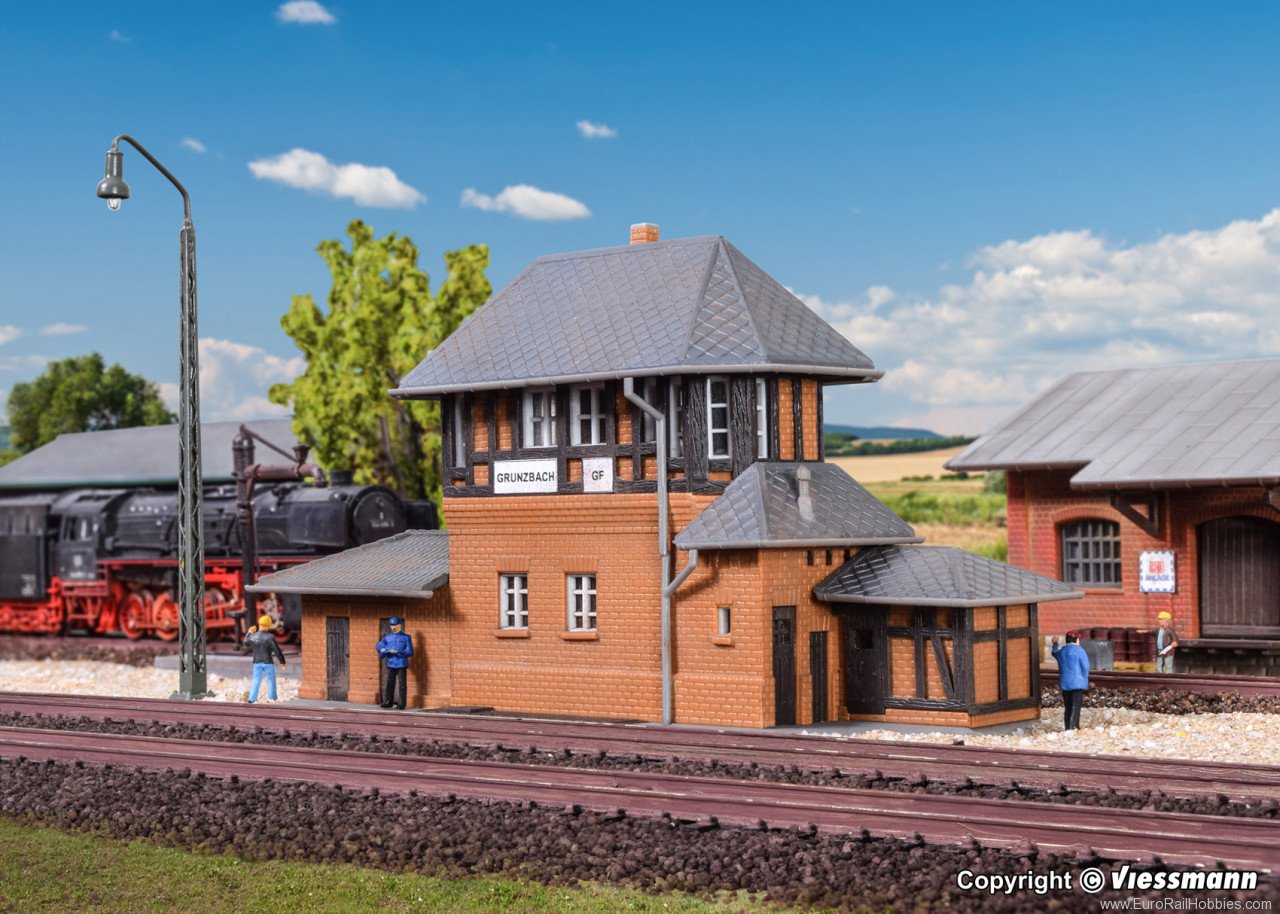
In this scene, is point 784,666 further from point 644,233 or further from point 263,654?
point 263,654

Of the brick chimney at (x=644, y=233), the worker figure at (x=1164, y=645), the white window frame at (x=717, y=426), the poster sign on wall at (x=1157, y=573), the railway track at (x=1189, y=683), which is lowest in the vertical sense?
the railway track at (x=1189, y=683)

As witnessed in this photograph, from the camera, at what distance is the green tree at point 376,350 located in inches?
1559

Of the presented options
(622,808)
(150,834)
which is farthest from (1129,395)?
(150,834)

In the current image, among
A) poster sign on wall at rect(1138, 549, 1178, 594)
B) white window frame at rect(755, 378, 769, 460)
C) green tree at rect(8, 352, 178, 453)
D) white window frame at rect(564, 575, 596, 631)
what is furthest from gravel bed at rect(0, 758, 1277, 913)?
green tree at rect(8, 352, 178, 453)

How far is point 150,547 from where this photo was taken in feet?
116

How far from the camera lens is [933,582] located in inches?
776

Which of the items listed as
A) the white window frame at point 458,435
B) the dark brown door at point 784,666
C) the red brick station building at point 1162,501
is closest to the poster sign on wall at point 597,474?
the white window frame at point 458,435

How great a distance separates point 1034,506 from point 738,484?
12308mm

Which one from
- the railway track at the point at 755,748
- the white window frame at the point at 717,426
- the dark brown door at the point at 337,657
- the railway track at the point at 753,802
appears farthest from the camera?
the dark brown door at the point at 337,657

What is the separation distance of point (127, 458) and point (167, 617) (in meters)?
15.3

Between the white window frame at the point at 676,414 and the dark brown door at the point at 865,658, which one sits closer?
the dark brown door at the point at 865,658

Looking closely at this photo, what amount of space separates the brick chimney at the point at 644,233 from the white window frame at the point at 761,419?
4.14 m

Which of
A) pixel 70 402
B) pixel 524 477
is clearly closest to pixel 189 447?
pixel 524 477

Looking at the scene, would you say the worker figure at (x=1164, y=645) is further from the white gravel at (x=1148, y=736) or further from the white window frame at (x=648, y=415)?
the white window frame at (x=648, y=415)
